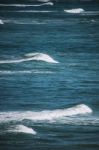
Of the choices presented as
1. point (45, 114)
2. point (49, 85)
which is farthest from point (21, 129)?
point (49, 85)

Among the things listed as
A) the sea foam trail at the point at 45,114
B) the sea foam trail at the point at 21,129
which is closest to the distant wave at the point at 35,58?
the sea foam trail at the point at 45,114

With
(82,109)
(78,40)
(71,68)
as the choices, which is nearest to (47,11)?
(78,40)

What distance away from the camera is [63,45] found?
1874 inches

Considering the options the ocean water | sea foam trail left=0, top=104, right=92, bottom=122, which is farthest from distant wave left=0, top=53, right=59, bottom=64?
sea foam trail left=0, top=104, right=92, bottom=122

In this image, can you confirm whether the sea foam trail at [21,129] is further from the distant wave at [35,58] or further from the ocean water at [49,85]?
the distant wave at [35,58]

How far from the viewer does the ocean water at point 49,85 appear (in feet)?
75.3

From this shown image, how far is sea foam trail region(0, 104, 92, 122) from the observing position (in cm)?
2522

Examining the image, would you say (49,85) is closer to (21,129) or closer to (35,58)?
(35,58)

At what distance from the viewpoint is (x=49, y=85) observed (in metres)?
33.1

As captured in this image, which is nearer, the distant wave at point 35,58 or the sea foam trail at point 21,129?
the sea foam trail at point 21,129

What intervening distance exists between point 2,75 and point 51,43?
1370cm

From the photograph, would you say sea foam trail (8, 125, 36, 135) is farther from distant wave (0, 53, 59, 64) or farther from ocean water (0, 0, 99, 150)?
distant wave (0, 53, 59, 64)

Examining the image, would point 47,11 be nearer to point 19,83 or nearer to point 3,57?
point 3,57

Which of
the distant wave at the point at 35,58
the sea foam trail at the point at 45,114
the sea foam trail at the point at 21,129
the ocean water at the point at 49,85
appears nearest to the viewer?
the ocean water at the point at 49,85
